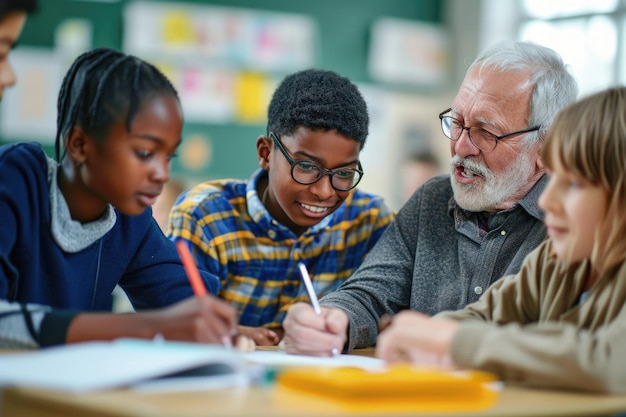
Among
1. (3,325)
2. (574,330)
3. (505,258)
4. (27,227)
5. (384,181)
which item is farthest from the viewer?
(384,181)

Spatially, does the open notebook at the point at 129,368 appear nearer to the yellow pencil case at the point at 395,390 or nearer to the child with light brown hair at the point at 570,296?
the yellow pencil case at the point at 395,390

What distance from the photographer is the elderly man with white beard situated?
1.94 metres

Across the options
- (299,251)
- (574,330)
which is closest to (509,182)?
(299,251)

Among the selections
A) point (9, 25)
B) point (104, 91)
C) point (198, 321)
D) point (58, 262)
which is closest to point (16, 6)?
point (9, 25)

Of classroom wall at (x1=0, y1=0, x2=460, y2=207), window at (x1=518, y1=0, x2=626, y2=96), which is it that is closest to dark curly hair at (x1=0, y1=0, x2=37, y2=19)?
classroom wall at (x1=0, y1=0, x2=460, y2=207)

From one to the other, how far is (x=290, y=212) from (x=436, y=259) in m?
0.35

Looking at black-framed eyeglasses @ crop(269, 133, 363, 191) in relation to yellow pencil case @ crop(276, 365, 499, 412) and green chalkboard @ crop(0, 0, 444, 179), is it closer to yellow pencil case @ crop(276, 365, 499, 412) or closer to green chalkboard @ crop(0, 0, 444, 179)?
yellow pencil case @ crop(276, 365, 499, 412)

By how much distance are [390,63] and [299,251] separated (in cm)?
464

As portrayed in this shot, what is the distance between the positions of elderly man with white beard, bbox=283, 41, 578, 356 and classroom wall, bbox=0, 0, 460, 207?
359 cm

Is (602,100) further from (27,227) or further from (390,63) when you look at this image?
(390,63)

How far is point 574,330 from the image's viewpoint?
1175mm

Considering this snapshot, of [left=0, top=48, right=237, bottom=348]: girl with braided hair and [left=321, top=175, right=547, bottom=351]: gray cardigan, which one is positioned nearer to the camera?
[left=0, top=48, right=237, bottom=348]: girl with braided hair

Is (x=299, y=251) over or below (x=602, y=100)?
below

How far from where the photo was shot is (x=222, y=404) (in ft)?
3.05
